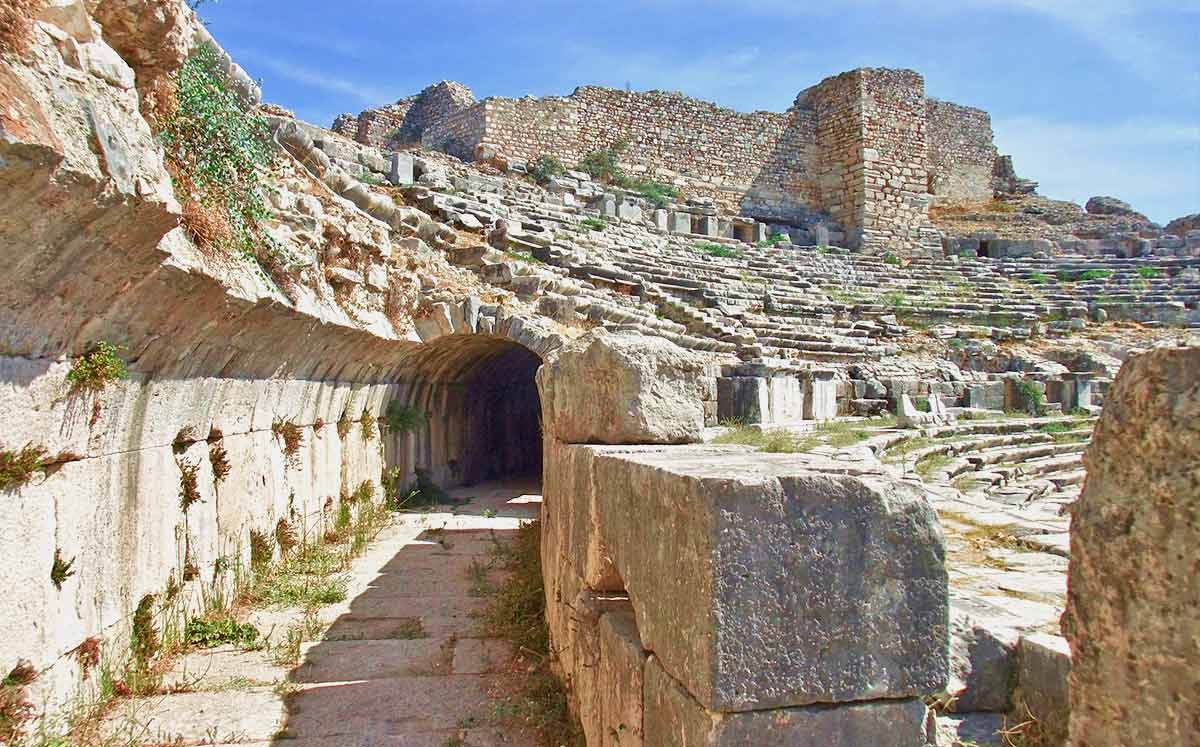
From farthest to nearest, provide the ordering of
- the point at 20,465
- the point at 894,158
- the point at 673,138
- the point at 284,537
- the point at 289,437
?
1. the point at 894,158
2. the point at 673,138
3. the point at 289,437
4. the point at 284,537
5. the point at 20,465

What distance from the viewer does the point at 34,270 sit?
317 cm

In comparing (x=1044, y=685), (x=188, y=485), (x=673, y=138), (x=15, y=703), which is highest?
(x=673, y=138)

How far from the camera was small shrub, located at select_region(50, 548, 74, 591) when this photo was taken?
3740 mm

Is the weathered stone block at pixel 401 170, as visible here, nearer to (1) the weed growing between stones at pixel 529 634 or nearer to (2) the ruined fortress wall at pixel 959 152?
(1) the weed growing between stones at pixel 529 634

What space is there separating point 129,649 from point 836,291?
63.1 ft

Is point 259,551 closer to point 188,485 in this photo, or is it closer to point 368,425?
point 188,485

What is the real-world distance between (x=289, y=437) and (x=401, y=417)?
319cm

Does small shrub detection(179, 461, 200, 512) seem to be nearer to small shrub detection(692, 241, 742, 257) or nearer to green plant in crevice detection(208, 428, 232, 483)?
green plant in crevice detection(208, 428, 232, 483)

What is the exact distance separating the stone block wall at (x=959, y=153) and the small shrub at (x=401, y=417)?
3002 cm

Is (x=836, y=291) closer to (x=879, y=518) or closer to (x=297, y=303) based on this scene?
(x=297, y=303)

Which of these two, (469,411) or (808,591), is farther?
(469,411)

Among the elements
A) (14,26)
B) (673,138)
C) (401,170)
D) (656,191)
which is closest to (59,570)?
(14,26)

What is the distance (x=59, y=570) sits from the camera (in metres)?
3.79

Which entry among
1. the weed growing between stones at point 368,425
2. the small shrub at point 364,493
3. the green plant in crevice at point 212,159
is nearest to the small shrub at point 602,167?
the weed growing between stones at point 368,425
